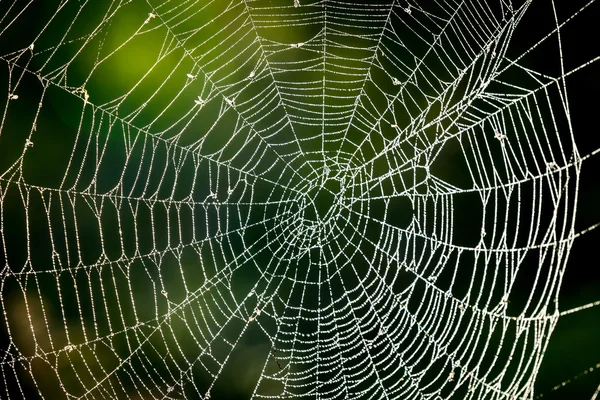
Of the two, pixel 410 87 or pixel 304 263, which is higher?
pixel 410 87

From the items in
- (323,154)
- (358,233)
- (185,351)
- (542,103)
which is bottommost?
(185,351)

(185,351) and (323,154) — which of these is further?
(185,351)

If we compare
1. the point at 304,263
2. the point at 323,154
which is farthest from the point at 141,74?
the point at 304,263

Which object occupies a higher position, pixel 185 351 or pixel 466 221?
pixel 466 221

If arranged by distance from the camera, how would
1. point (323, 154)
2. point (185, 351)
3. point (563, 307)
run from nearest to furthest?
point (323, 154) < point (563, 307) < point (185, 351)

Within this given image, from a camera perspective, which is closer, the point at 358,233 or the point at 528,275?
the point at 358,233

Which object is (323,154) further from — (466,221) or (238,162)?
(466,221)

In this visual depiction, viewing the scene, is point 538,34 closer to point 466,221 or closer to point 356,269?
point 466,221

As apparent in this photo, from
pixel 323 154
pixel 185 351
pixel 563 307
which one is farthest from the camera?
pixel 185 351

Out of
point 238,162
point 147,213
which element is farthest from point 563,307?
point 147,213
